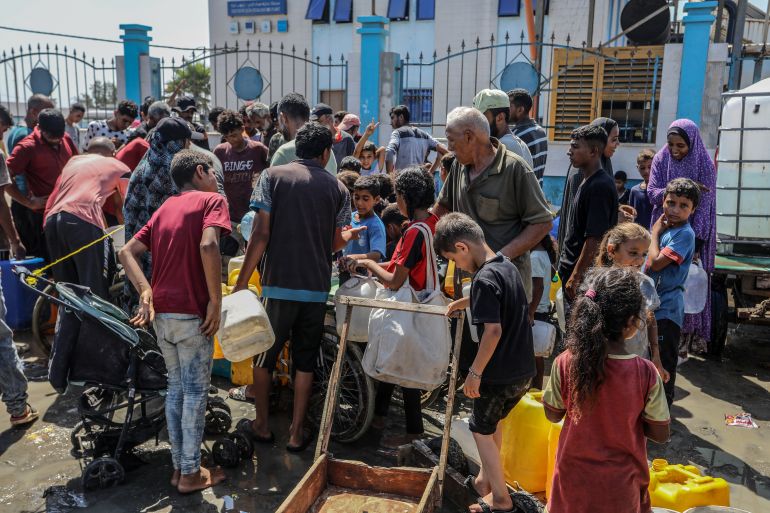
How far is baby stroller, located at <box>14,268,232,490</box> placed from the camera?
Result: 3.76 metres

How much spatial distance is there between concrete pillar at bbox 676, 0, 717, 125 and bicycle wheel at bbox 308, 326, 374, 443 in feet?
22.8

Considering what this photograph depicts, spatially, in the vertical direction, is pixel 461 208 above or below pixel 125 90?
below

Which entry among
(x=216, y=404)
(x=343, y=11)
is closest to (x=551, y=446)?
(x=216, y=404)

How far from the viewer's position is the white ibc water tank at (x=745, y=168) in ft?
21.6

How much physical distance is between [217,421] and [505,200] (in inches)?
97.0

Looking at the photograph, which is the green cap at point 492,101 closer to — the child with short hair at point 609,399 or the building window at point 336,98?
the child with short hair at point 609,399

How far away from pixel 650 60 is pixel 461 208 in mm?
6899

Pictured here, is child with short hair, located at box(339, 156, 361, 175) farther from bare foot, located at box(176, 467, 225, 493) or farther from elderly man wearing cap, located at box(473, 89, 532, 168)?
bare foot, located at box(176, 467, 225, 493)

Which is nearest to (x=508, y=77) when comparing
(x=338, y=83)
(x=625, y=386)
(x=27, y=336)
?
(x=27, y=336)

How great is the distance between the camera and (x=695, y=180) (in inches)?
226

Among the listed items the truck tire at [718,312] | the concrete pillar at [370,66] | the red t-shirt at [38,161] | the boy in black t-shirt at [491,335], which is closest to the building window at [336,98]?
the concrete pillar at [370,66]

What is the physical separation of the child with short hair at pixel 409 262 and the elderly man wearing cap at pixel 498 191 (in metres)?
0.31

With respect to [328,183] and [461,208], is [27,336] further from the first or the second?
[461,208]

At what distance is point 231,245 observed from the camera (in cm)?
649
